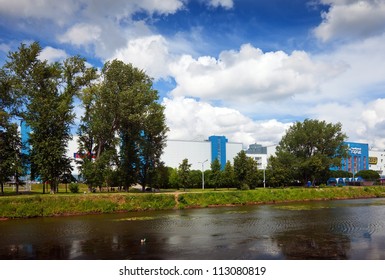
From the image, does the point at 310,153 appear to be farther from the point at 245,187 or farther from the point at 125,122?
the point at 125,122

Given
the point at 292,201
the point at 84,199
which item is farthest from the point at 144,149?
the point at 292,201

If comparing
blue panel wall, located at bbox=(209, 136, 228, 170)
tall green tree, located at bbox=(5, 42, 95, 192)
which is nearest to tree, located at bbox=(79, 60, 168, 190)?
tall green tree, located at bbox=(5, 42, 95, 192)

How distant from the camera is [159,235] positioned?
29531 mm

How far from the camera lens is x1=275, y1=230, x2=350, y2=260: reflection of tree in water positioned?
20859mm

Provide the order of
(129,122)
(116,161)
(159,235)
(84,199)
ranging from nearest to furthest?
(159,235) → (84,199) → (129,122) → (116,161)

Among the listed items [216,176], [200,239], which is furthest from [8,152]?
[216,176]

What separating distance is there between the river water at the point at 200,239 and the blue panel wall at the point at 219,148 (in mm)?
117643

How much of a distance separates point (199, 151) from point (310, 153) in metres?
59.4

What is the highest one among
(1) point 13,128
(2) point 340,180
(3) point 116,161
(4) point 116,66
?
(4) point 116,66

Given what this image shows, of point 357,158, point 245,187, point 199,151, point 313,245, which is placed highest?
point 199,151

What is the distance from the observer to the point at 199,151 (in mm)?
152500
